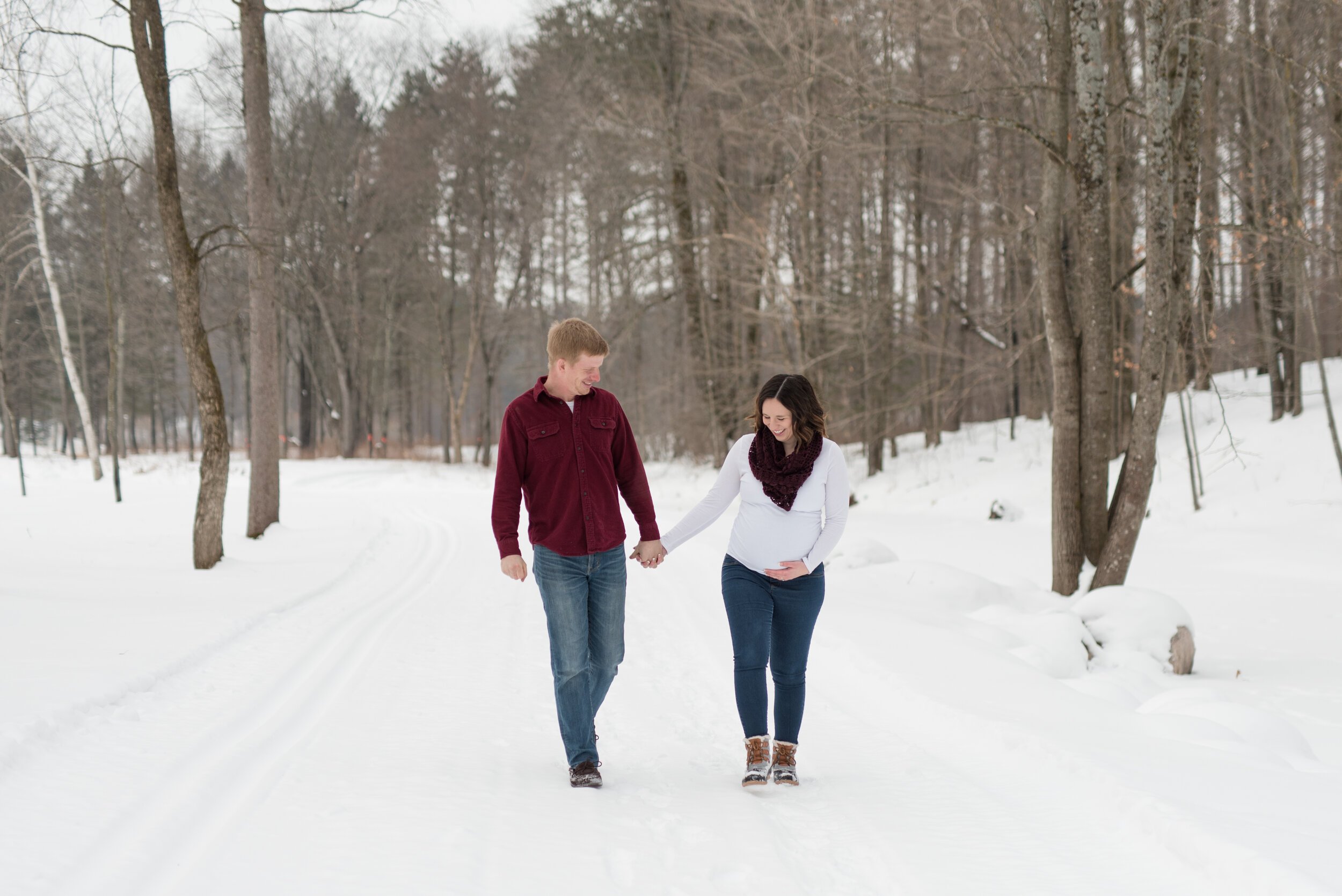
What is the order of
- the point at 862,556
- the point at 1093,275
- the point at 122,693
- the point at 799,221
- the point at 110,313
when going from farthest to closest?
the point at 799,221 < the point at 110,313 < the point at 862,556 < the point at 1093,275 < the point at 122,693

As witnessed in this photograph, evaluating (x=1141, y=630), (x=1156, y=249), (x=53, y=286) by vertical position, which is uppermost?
(x=53, y=286)

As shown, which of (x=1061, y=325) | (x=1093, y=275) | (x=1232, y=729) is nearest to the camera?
(x=1232, y=729)

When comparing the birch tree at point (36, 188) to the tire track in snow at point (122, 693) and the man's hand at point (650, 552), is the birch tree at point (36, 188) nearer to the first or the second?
the tire track in snow at point (122, 693)

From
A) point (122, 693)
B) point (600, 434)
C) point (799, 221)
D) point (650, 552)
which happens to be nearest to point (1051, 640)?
point (650, 552)

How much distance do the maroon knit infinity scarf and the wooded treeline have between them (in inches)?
202

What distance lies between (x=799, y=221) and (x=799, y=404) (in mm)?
13978

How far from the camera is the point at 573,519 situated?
12.4 ft

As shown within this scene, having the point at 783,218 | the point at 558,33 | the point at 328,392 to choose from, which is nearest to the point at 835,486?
the point at 783,218

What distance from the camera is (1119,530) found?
8.38 meters

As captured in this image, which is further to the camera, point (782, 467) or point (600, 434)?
point (600, 434)

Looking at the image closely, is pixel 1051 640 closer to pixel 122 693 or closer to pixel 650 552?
pixel 650 552

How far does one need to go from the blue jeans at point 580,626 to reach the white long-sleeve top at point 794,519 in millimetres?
356

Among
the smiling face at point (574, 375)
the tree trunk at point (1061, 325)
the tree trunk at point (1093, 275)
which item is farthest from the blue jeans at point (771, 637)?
the tree trunk at point (1093, 275)

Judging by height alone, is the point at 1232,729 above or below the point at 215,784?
below
